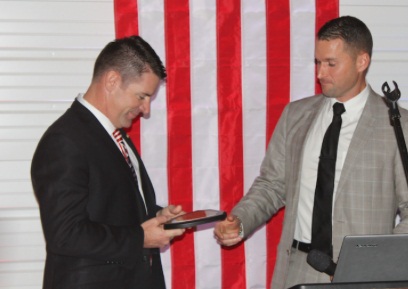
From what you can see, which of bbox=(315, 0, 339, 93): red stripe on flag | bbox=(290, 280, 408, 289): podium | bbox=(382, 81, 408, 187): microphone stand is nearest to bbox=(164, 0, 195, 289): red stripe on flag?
bbox=(315, 0, 339, 93): red stripe on flag

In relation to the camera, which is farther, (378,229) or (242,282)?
(242,282)

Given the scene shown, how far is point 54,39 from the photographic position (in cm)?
356

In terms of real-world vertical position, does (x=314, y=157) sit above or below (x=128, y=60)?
below

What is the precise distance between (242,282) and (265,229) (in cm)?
32

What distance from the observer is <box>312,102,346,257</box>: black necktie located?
3039 millimetres

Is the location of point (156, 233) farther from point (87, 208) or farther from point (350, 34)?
point (350, 34)

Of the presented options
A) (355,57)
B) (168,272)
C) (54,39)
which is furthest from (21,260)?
(355,57)

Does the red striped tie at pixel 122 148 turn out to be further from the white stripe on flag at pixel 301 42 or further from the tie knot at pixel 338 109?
the white stripe on flag at pixel 301 42

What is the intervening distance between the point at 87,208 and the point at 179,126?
1118 mm

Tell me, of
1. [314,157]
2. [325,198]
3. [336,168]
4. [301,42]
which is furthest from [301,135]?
[301,42]

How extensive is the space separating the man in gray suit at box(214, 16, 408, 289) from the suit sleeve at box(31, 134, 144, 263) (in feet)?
2.30

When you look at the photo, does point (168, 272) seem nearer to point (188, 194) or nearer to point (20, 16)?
point (188, 194)

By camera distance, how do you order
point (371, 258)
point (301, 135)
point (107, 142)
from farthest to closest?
point (301, 135), point (107, 142), point (371, 258)

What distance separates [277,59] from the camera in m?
3.71
